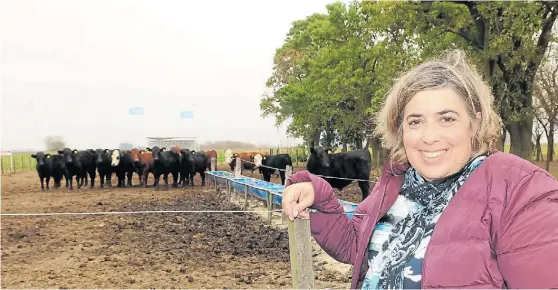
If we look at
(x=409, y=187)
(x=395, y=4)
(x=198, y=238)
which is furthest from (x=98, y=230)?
(x=395, y=4)

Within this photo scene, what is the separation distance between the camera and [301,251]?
2369 mm

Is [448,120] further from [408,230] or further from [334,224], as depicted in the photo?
[334,224]

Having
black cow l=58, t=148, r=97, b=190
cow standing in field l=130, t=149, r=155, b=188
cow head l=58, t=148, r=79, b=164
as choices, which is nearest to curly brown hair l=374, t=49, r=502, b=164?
cow standing in field l=130, t=149, r=155, b=188

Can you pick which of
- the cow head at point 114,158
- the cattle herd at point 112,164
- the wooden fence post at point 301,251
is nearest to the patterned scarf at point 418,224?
the wooden fence post at point 301,251

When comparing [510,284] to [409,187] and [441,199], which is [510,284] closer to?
[441,199]

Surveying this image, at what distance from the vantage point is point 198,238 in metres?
7.56

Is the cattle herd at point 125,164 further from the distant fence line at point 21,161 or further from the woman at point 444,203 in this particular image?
the woman at point 444,203

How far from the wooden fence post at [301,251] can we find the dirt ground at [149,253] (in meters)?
2.71

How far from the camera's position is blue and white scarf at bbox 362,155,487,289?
4.57ft

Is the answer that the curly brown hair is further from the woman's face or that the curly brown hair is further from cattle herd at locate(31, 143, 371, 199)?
cattle herd at locate(31, 143, 371, 199)

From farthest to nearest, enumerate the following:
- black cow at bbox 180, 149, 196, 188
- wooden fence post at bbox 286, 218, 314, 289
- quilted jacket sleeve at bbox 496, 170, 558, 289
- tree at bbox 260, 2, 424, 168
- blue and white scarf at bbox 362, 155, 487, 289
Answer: black cow at bbox 180, 149, 196, 188, tree at bbox 260, 2, 424, 168, wooden fence post at bbox 286, 218, 314, 289, blue and white scarf at bbox 362, 155, 487, 289, quilted jacket sleeve at bbox 496, 170, 558, 289

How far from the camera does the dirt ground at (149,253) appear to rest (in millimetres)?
5312

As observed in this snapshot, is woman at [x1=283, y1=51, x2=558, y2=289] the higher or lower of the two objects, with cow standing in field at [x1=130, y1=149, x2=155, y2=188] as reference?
higher

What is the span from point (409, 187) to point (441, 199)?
0.17 metres
